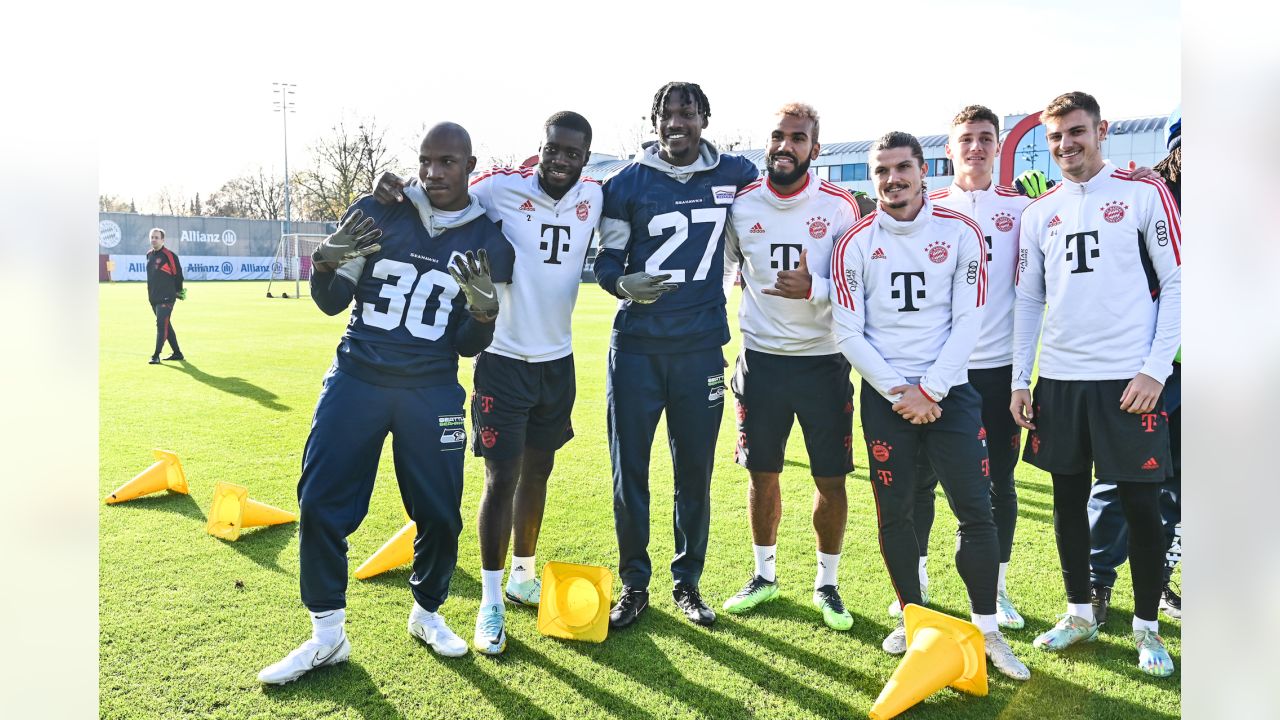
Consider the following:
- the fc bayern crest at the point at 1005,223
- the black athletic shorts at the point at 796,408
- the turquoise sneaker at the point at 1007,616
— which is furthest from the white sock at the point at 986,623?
the fc bayern crest at the point at 1005,223

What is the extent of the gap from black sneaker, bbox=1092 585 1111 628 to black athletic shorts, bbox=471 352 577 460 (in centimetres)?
307

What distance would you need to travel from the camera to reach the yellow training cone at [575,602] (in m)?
3.89

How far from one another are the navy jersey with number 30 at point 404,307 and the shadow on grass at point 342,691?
1.31m

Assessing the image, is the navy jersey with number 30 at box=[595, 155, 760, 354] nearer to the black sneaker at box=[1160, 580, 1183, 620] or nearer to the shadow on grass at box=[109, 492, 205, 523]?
the black sneaker at box=[1160, 580, 1183, 620]

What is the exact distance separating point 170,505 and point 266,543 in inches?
50.3

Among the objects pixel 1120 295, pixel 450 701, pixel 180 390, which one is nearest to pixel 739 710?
pixel 450 701

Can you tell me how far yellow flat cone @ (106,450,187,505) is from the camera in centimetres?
595

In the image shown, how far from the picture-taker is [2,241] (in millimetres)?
934

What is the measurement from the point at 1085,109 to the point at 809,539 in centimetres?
308

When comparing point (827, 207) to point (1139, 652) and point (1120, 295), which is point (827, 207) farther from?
point (1139, 652)

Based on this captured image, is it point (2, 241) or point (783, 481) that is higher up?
point (2, 241)

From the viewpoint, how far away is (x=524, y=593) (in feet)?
14.4

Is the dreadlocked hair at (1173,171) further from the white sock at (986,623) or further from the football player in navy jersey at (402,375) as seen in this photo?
the football player in navy jersey at (402,375)

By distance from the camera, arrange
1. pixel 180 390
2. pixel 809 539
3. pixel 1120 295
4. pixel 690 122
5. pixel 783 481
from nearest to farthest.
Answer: pixel 1120 295, pixel 690 122, pixel 809 539, pixel 783 481, pixel 180 390
